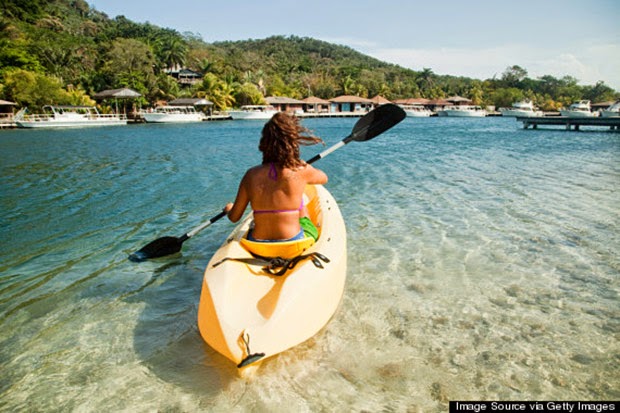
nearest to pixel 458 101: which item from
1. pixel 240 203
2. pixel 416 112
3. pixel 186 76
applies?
pixel 416 112

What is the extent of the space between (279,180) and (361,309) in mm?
1831

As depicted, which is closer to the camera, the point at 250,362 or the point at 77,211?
the point at 250,362

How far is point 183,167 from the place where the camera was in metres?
15.1

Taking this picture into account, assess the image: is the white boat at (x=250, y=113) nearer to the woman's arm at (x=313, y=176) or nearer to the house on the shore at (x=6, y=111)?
the house on the shore at (x=6, y=111)

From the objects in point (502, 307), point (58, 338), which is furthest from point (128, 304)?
point (502, 307)

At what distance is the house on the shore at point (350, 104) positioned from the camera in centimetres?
7950

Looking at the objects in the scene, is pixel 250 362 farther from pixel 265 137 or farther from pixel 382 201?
pixel 382 201

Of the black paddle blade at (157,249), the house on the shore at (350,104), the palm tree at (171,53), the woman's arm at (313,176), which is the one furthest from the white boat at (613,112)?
→ the palm tree at (171,53)

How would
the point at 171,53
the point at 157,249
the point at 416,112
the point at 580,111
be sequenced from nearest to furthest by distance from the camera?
the point at 157,249, the point at 580,111, the point at 171,53, the point at 416,112

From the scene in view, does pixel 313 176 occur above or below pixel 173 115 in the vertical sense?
below

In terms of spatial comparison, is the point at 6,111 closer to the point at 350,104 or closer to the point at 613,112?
the point at 350,104

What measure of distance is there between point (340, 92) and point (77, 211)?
87758mm

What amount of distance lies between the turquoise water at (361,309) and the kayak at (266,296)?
0.40 meters

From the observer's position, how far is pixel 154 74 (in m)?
64.0
